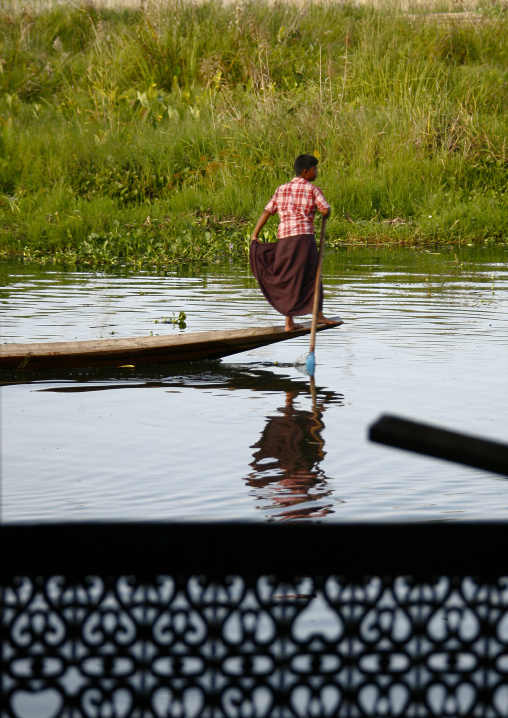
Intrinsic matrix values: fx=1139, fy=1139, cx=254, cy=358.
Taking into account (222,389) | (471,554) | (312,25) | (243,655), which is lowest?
(222,389)

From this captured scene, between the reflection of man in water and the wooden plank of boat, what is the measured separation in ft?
3.43

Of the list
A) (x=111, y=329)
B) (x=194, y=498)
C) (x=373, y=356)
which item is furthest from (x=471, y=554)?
(x=111, y=329)

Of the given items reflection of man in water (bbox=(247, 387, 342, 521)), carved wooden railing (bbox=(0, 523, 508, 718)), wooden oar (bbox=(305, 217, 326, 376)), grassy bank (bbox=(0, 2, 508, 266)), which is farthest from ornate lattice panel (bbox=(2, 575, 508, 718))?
grassy bank (bbox=(0, 2, 508, 266))

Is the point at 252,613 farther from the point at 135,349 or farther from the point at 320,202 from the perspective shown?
the point at 320,202

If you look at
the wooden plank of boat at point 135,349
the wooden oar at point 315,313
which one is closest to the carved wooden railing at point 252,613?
the wooden plank of boat at point 135,349

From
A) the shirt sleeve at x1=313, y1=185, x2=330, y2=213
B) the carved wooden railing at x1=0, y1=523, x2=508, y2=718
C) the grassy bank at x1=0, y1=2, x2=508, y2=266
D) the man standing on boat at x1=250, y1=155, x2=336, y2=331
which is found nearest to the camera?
the carved wooden railing at x1=0, y1=523, x2=508, y2=718

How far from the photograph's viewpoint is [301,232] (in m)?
8.41

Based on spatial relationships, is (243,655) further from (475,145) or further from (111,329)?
(475,145)

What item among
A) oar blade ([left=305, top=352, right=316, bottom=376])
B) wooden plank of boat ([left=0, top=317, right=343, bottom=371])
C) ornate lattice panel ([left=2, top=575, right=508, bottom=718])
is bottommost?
oar blade ([left=305, top=352, right=316, bottom=376])

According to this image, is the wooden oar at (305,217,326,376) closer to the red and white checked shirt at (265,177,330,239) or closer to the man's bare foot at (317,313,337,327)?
the man's bare foot at (317,313,337,327)

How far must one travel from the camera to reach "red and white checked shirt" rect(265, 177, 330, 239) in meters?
8.28

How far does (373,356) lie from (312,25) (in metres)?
13.1

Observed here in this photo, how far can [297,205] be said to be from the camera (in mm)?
8320

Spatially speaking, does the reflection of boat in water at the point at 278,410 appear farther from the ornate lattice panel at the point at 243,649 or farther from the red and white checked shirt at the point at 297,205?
the ornate lattice panel at the point at 243,649
